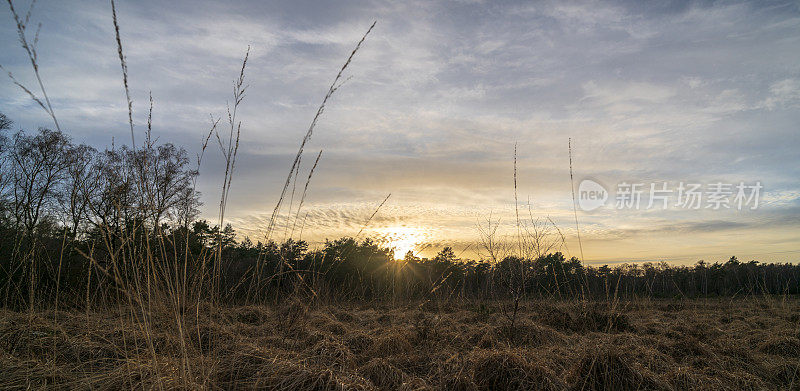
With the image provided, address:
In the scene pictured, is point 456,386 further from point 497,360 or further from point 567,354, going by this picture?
point 567,354

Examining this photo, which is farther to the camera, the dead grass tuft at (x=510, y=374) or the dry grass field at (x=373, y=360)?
the dead grass tuft at (x=510, y=374)

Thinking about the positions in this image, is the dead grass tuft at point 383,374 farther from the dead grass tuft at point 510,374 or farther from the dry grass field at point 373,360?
the dead grass tuft at point 510,374

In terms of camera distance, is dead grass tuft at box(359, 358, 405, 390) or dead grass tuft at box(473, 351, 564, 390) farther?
dead grass tuft at box(359, 358, 405, 390)

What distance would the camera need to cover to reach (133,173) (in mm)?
2104

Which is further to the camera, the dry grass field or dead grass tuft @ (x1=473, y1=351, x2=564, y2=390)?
dead grass tuft @ (x1=473, y1=351, x2=564, y2=390)

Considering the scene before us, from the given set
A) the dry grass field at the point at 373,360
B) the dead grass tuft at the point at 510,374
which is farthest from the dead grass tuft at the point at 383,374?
the dead grass tuft at the point at 510,374

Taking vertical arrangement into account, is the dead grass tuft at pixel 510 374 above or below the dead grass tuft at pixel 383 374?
above

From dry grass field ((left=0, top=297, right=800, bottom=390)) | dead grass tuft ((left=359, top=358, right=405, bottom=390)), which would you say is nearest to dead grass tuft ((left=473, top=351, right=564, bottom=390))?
dry grass field ((left=0, top=297, right=800, bottom=390))

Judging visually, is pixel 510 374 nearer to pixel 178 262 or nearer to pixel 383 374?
pixel 383 374

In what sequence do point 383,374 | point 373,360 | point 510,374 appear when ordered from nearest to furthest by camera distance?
1. point 510,374
2. point 383,374
3. point 373,360

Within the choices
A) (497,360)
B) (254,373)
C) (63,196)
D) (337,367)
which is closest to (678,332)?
(497,360)

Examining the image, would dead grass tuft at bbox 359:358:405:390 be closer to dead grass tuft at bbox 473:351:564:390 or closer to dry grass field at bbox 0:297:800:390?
dry grass field at bbox 0:297:800:390

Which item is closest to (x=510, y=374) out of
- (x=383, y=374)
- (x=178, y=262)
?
(x=383, y=374)

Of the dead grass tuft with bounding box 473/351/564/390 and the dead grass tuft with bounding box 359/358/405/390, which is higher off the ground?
the dead grass tuft with bounding box 473/351/564/390
